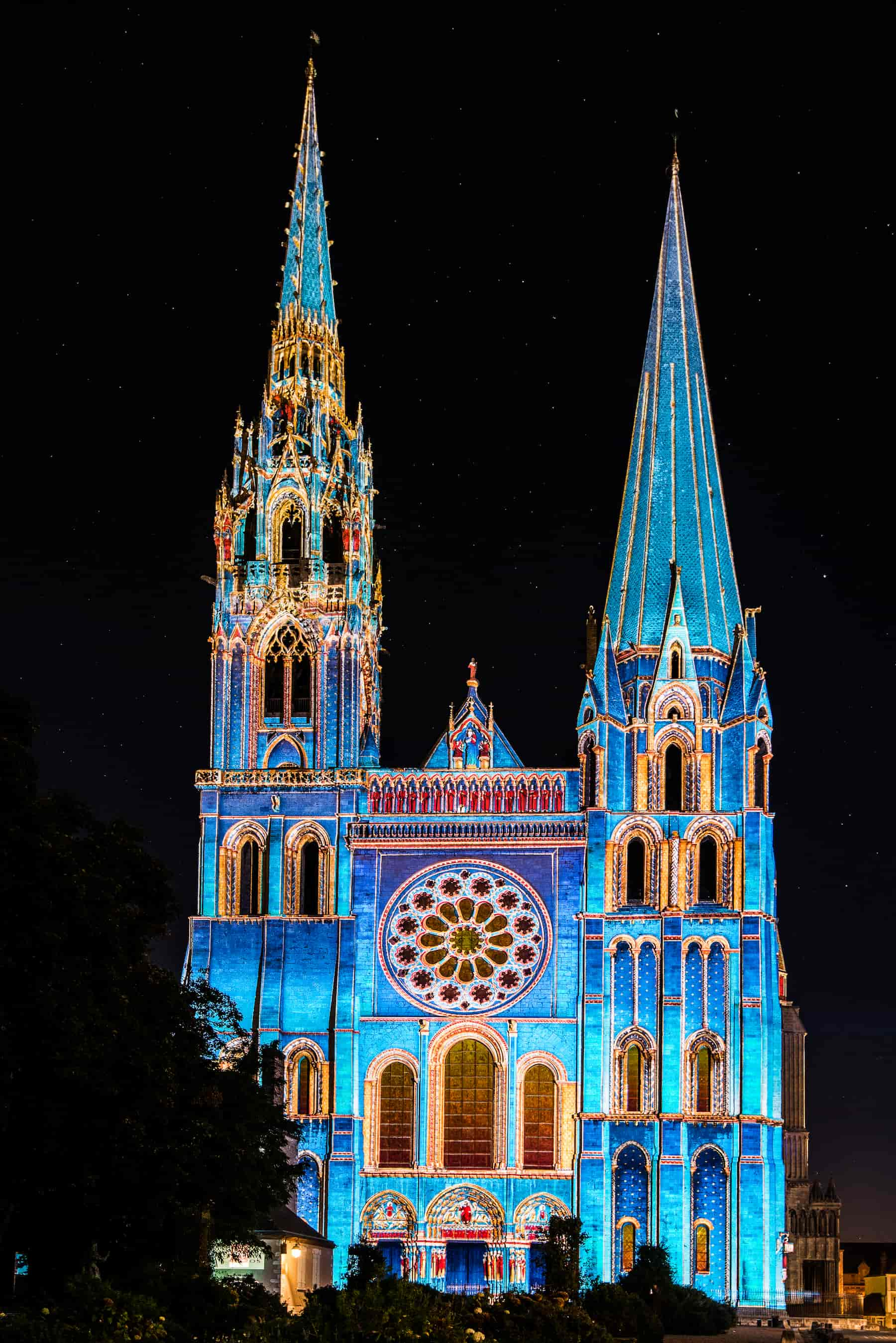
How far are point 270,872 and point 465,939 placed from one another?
5.92 metres

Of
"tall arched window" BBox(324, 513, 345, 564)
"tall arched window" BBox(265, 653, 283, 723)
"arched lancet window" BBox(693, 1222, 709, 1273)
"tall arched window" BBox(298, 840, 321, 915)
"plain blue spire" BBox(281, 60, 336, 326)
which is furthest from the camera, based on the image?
"plain blue spire" BBox(281, 60, 336, 326)

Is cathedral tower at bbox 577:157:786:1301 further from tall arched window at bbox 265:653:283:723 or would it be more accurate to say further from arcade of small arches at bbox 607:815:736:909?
tall arched window at bbox 265:653:283:723

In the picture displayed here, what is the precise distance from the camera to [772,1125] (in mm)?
63094

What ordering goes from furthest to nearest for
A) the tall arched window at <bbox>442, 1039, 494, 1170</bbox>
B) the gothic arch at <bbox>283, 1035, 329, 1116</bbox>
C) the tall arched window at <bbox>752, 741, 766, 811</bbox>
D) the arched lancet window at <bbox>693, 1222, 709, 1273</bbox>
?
the tall arched window at <bbox>752, 741, 766, 811</bbox>
the tall arched window at <bbox>442, 1039, 494, 1170</bbox>
the gothic arch at <bbox>283, 1035, 329, 1116</bbox>
the arched lancet window at <bbox>693, 1222, 709, 1273</bbox>

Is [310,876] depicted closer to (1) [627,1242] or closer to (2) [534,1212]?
(2) [534,1212]

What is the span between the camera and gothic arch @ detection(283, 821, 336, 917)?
66.0 metres

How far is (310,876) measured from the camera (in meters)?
66.9

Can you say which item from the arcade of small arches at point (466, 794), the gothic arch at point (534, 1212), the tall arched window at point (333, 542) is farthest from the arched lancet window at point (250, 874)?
the gothic arch at point (534, 1212)

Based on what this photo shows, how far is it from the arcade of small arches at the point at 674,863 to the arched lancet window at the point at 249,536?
14594mm

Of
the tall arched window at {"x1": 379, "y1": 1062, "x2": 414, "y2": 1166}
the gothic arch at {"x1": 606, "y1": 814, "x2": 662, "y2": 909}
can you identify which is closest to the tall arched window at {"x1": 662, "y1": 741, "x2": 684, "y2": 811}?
the gothic arch at {"x1": 606, "y1": 814, "x2": 662, "y2": 909}

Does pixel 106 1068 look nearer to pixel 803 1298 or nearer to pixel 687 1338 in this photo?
pixel 687 1338

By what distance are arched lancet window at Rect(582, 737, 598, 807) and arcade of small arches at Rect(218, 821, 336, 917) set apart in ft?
24.6

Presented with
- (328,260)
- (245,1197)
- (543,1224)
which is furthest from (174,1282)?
(328,260)

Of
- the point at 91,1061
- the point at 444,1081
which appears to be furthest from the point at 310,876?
the point at 91,1061
